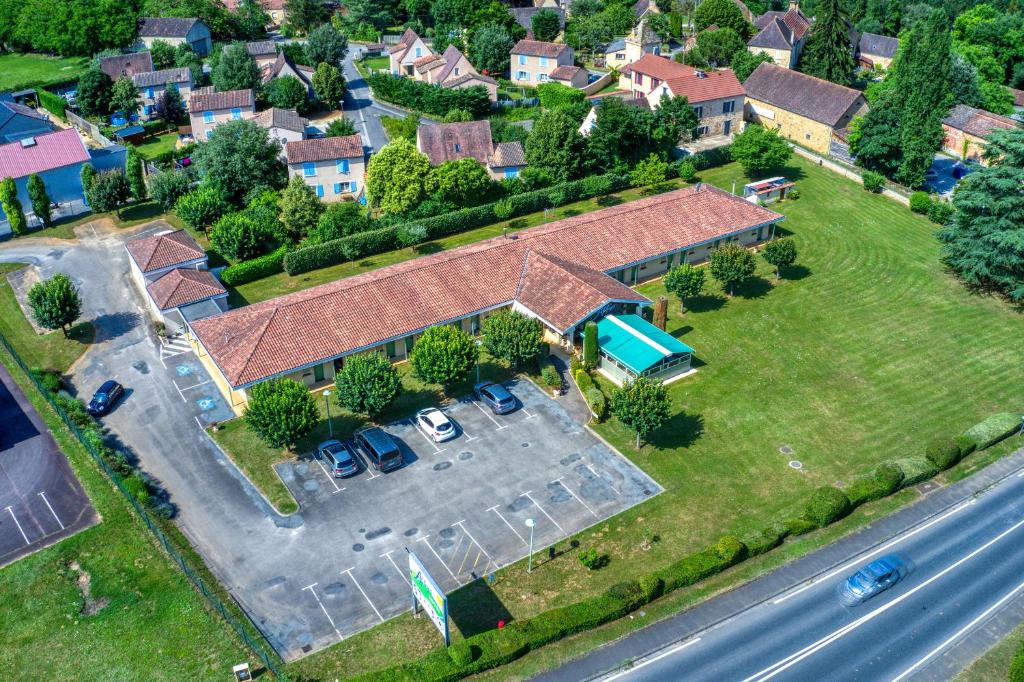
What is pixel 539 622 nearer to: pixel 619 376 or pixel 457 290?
pixel 619 376

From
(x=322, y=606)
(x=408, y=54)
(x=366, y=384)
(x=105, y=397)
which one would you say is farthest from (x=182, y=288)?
(x=408, y=54)

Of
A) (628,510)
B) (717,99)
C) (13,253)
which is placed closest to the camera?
(628,510)

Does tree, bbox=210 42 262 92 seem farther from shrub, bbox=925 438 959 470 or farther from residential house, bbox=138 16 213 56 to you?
shrub, bbox=925 438 959 470

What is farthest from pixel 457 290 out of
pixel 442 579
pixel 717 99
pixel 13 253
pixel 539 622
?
pixel 717 99

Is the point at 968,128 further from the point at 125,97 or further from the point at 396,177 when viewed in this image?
the point at 125,97

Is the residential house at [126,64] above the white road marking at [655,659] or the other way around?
above

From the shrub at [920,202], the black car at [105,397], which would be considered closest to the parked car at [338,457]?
the black car at [105,397]

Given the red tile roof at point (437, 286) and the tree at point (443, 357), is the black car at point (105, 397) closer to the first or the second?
the red tile roof at point (437, 286)

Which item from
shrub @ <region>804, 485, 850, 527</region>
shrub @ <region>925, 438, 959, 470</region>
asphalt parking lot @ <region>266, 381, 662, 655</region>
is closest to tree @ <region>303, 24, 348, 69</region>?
asphalt parking lot @ <region>266, 381, 662, 655</region>
